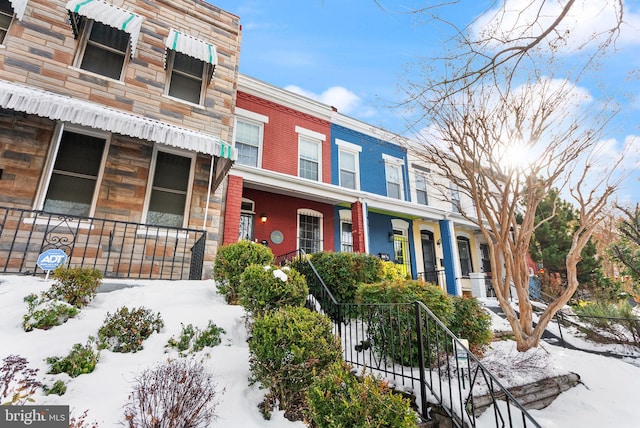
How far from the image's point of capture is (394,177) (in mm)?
12625

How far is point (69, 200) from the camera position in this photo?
5777 mm

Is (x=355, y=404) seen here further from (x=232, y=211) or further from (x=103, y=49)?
(x=103, y=49)

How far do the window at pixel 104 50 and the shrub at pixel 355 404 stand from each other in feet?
26.3

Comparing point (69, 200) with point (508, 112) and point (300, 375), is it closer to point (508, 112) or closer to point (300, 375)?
point (300, 375)

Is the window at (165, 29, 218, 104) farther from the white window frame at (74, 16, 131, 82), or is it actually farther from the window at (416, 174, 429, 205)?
the window at (416, 174, 429, 205)

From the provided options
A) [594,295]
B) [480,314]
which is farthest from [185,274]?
[594,295]

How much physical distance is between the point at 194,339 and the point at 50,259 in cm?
255

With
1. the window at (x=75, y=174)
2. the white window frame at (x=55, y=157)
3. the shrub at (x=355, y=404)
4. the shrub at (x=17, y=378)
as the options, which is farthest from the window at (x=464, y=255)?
the shrub at (x=17, y=378)

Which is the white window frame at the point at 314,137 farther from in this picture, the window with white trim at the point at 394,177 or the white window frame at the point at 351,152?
the window with white trim at the point at 394,177

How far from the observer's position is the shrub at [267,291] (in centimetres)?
386

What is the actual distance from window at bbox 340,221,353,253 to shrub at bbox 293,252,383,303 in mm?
4386

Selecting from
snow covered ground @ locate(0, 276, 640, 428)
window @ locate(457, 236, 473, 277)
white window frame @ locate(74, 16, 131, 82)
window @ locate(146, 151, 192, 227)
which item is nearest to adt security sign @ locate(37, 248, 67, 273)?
snow covered ground @ locate(0, 276, 640, 428)

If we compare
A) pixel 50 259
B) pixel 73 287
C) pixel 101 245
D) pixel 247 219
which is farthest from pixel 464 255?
pixel 50 259

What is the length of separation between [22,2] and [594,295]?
19544 mm
